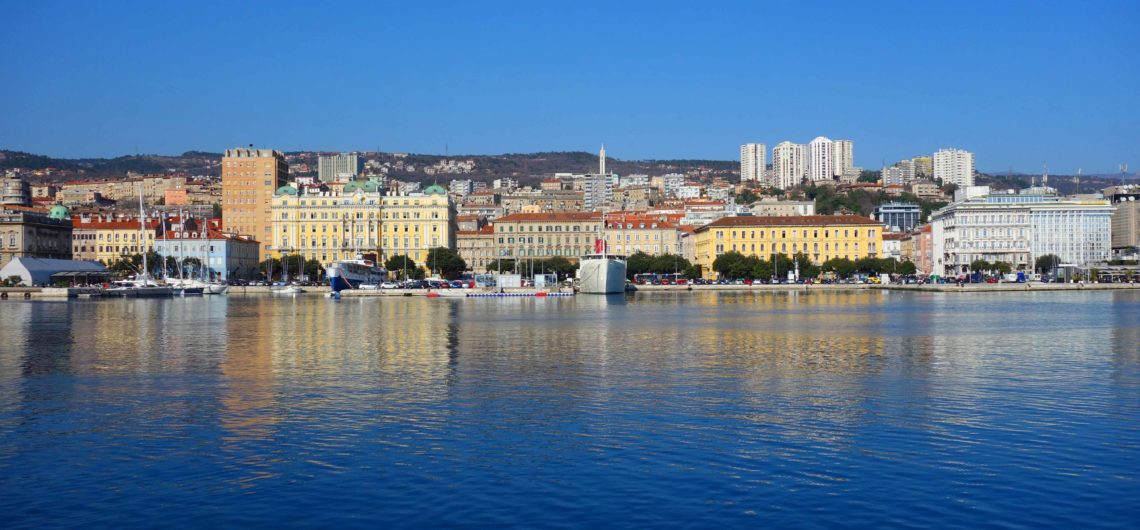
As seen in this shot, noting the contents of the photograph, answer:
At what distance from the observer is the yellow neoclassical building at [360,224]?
108m

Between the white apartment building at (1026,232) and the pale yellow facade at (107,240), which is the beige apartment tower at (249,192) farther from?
the white apartment building at (1026,232)

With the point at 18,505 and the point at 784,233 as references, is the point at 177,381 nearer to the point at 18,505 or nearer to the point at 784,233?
the point at 18,505

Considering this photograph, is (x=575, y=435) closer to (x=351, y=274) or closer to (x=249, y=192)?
(x=351, y=274)

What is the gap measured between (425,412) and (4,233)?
8688 centimetres

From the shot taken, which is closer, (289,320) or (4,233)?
(289,320)

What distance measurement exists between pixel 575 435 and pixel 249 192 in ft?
368

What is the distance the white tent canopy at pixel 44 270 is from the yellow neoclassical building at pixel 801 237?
5352cm

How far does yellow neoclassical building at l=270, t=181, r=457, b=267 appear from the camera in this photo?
356ft

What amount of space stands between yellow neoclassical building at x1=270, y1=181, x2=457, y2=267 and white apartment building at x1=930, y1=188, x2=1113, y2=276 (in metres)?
48.3

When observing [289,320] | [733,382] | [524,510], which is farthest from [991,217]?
[524,510]

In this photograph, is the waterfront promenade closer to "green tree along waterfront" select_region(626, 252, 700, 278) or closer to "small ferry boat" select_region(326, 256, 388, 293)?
"small ferry boat" select_region(326, 256, 388, 293)

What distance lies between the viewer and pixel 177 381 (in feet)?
65.7

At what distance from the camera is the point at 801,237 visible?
107m

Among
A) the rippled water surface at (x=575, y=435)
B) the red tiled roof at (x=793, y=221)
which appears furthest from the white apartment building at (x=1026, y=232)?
the rippled water surface at (x=575, y=435)
